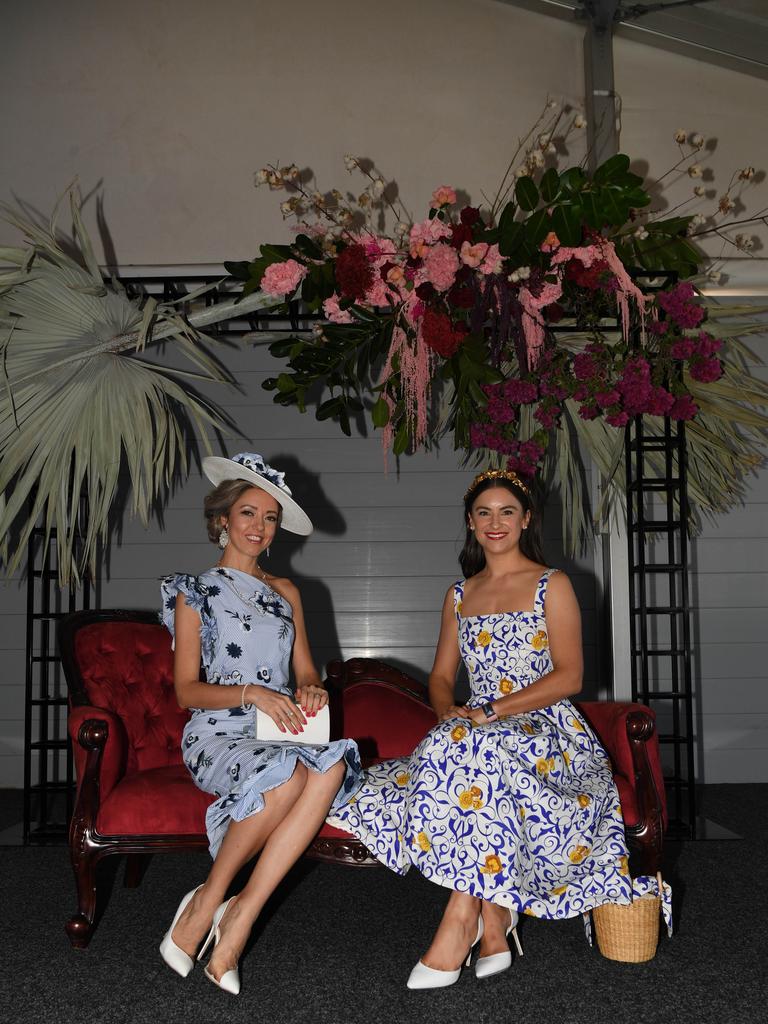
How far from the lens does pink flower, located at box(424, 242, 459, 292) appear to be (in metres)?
3.49

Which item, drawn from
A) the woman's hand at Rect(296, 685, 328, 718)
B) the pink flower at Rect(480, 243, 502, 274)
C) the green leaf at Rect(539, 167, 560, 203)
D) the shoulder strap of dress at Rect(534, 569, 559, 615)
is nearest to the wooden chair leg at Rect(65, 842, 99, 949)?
the woman's hand at Rect(296, 685, 328, 718)

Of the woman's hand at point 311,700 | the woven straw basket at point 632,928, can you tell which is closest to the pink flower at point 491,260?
the woman's hand at point 311,700

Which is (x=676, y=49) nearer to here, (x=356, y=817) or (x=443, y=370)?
(x=443, y=370)

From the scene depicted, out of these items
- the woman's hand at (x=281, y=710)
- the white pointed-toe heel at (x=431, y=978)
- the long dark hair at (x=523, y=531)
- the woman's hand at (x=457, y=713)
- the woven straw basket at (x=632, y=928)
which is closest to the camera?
the white pointed-toe heel at (x=431, y=978)

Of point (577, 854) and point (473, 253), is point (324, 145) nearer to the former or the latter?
point (473, 253)

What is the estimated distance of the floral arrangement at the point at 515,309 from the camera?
350 centimetres

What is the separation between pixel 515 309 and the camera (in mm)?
3645

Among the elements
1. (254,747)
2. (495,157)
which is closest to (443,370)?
(254,747)

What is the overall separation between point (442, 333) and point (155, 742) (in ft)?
5.56

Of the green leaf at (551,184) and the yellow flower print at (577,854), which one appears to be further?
Result: the green leaf at (551,184)

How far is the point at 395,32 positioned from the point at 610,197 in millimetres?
2819

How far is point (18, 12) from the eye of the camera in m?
5.41

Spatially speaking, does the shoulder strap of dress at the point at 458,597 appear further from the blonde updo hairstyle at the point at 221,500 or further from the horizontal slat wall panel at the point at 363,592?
the horizontal slat wall panel at the point at 363,592

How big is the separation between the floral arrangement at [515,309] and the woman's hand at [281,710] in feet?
4.52
